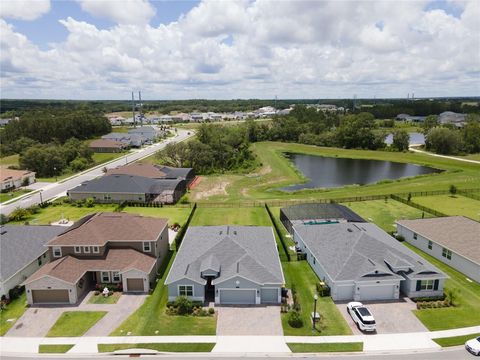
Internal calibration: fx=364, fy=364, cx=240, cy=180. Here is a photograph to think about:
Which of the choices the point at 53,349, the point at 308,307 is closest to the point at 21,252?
the point at 53,349

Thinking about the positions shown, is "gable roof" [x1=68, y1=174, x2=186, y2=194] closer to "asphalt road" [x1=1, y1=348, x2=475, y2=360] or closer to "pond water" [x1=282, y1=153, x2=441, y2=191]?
"pond water" [x1=282, y1=153, x2=441, y2=191]

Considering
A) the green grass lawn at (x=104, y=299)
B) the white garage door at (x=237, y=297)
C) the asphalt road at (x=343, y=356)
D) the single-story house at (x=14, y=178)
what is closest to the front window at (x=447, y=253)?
the asphalt road at (x=343, y=356)

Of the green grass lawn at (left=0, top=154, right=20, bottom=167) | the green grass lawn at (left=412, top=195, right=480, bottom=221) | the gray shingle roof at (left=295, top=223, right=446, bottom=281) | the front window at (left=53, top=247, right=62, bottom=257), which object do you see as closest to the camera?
the gray shingle roof at (left=295, top=223, right=446, bottom=281)

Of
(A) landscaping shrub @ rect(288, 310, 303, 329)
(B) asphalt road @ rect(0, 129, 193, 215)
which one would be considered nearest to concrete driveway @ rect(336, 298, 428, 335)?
(A) landscaping shrub @ rect(288, 310, 303, 329)

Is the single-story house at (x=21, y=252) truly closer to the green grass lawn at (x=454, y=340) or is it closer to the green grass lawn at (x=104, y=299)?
the green grass lawn at (x=104, y=299)

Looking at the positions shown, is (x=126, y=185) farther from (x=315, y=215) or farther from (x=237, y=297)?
(x=237, y=297)

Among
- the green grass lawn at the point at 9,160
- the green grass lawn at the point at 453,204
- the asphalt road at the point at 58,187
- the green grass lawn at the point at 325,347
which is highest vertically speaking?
the green grass lawn at the point at 9,160

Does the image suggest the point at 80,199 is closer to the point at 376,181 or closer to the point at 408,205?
the point at 408,205
